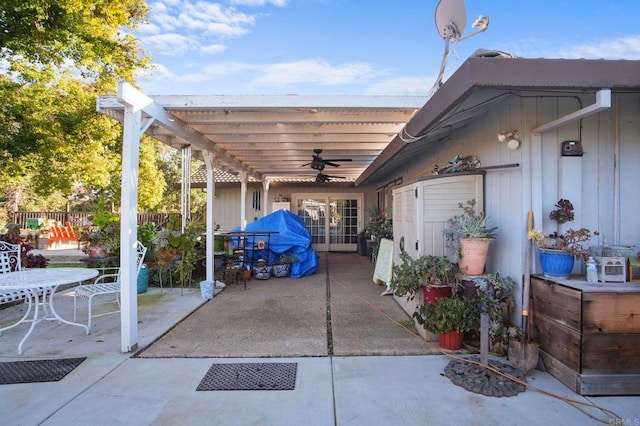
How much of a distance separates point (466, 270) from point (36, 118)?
30.9 ft

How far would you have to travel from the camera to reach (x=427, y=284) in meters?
3.56

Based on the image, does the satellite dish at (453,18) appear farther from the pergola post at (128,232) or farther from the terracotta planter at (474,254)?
the pergola post at (128,232)

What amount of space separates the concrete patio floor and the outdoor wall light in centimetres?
204

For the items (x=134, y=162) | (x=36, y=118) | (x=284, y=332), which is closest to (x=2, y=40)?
(x=36, y=118)

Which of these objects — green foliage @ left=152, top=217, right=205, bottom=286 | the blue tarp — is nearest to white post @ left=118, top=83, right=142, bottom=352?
green foliage @ left=152, top=217, right=205, bottom=286

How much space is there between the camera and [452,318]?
10.6 ft

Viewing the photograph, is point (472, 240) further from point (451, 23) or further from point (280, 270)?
point (280, 270)

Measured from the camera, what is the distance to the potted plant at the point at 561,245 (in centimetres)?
289

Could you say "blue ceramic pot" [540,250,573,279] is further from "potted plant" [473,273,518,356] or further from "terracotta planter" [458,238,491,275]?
"terracotta planter" [458,238,491,275]

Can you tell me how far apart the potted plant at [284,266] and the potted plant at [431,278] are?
405 cm

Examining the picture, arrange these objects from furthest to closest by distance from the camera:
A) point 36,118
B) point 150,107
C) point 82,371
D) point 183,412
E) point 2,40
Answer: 1. point 36,118
2. point 2,40
3. point 150,107
4. point 82,371
5. point 183,412

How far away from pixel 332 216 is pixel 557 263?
968 centimetres

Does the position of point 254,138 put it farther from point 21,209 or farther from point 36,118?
point 21,209

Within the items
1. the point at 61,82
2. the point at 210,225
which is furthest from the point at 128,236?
the point at 61,82
